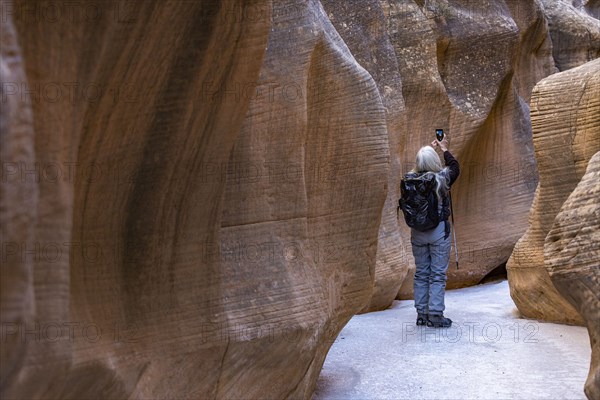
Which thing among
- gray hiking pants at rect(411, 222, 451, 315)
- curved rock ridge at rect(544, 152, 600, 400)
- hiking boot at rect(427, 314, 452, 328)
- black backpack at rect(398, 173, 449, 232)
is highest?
curved rock ridge at rect(544, 152, 600, 400)

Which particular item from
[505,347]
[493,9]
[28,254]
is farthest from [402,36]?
[28,254]

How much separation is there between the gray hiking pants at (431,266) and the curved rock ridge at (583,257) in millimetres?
3117

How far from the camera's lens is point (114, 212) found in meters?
2.72

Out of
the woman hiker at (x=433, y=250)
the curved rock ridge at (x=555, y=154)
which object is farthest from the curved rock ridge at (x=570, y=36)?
the woman hiker at (x=433, y=250)

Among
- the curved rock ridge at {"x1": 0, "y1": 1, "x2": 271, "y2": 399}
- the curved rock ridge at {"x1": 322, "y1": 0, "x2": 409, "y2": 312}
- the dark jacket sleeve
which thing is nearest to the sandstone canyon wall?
the curved rock ridge at {"x1": 0, "y1": 1, "x2": 271, "y2": 399}

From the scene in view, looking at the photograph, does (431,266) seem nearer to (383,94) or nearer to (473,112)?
(383,94)

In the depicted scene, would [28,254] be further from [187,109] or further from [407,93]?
[407,93]

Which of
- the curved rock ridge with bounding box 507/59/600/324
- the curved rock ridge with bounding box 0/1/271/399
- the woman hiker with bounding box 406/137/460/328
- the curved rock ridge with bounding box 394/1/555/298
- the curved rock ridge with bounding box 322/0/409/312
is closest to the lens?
the curved rock ridge with bounding box 0/1/271/399

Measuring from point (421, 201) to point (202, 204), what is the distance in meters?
3.36

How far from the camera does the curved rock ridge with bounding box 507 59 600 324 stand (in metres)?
5.57

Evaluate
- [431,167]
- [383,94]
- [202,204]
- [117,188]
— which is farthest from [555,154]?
[117,188]

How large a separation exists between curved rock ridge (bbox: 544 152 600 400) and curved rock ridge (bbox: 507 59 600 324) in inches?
96.8

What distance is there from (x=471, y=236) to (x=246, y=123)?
659 cm

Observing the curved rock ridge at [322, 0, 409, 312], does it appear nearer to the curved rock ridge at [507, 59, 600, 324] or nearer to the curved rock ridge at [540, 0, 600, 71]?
the curved rock ridge at [507, 59, 600, 324]
